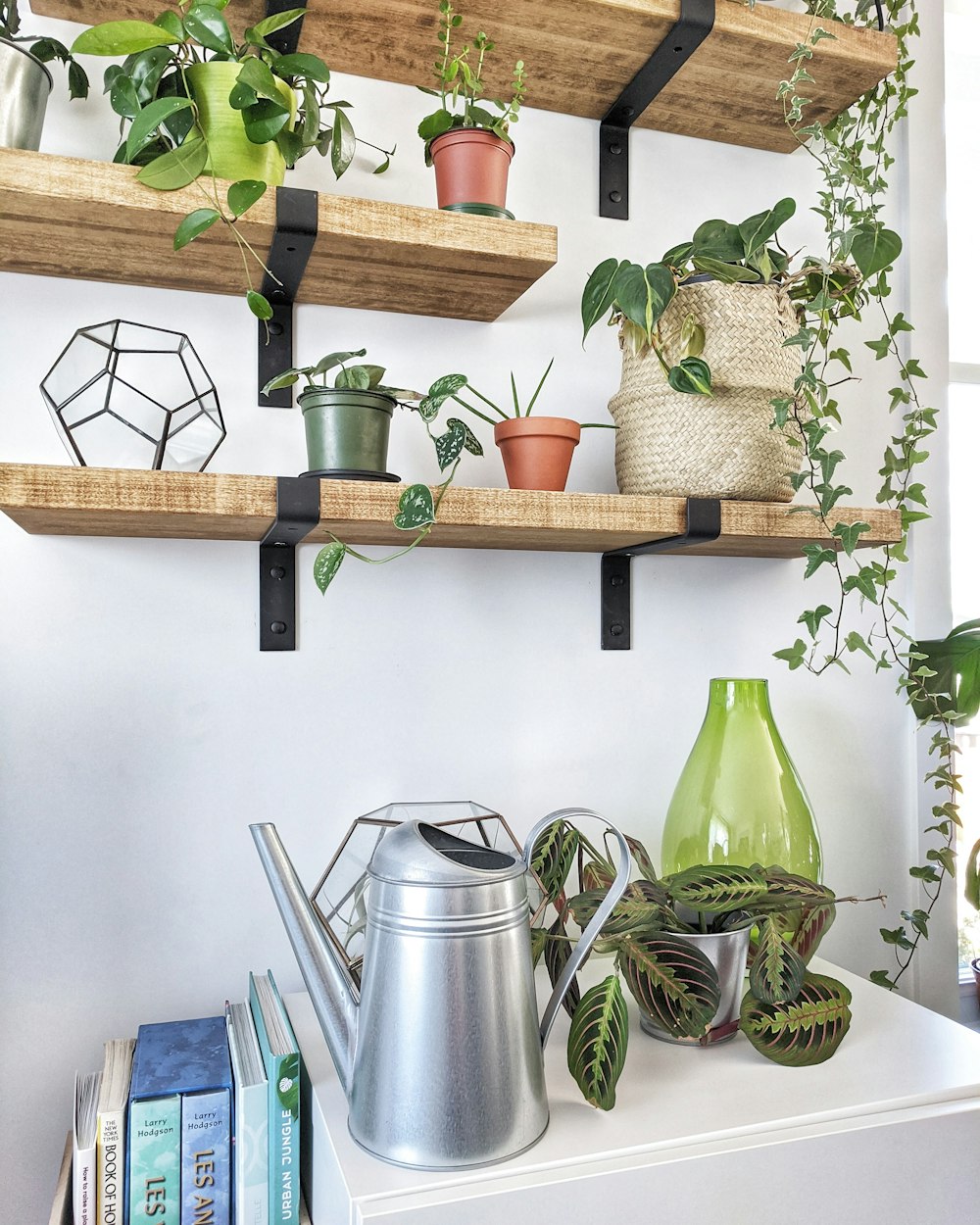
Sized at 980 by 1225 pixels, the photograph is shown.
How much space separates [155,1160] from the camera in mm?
810

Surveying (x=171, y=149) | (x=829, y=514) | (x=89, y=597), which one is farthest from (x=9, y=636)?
(x=829, y=514)

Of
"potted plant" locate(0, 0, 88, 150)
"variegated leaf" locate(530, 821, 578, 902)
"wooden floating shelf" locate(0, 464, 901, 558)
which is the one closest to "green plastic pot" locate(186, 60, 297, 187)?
"potted plant" locate(0, 0, 88, 150)

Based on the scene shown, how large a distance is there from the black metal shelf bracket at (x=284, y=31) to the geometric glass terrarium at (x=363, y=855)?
860mm

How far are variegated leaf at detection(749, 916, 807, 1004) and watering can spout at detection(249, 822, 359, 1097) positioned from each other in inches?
14.3

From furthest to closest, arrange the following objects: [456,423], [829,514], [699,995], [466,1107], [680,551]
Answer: [680,551], [829,514], [456,423], [699,995], [466,1107]

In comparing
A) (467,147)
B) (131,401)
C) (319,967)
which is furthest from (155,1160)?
(467,147)

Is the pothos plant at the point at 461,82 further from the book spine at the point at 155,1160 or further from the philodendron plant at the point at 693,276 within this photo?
the book spine at the point at 155,1160

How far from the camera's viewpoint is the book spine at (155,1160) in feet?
2.64

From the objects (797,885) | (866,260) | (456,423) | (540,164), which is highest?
(540,164)

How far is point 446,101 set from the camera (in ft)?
3.84

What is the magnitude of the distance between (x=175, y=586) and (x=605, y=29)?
0.82 metres

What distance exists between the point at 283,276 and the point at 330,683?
47 cm

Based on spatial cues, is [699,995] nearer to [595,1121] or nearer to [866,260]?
[595,1121]

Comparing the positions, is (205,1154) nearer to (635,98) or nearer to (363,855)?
(363,855)
